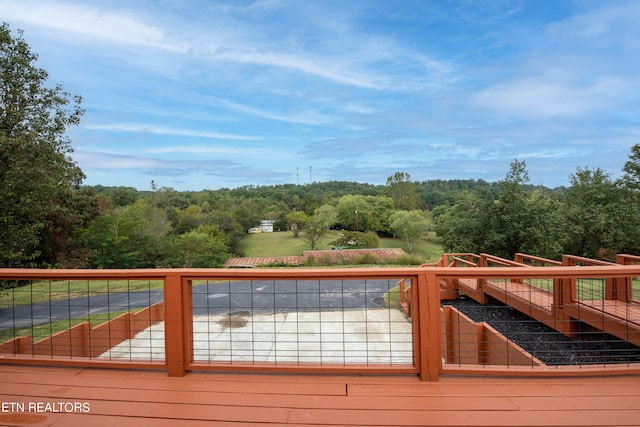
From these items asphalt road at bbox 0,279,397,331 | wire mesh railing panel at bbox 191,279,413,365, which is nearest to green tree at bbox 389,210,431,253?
asphalt road at bbox 0,279,397,331

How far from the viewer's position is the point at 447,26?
48.2 feet

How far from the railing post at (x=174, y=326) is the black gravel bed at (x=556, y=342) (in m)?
3.17

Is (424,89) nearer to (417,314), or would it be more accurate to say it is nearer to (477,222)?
(477,222)

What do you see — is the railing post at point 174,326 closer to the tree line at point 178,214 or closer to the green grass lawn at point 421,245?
the tree line at point 178,214

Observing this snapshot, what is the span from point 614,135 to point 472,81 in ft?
36.1

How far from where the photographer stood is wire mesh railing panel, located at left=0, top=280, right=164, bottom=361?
4480 millimetres

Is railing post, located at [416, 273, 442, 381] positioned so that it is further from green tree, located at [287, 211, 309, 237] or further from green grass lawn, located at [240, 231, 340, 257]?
green tree, located at [287, 211, 309, 237]

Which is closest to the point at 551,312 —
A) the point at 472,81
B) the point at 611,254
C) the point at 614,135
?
the point at 611,254

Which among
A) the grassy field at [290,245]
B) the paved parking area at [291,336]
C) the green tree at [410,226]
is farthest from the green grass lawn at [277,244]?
the paved parking area at [291,336]

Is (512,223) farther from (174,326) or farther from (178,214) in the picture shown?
(178,214)

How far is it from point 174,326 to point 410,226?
1475 inches

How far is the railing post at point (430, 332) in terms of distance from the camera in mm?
2148

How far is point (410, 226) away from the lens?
38031mm

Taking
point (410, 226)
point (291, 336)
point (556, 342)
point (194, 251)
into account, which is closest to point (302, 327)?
point (291, 336)
